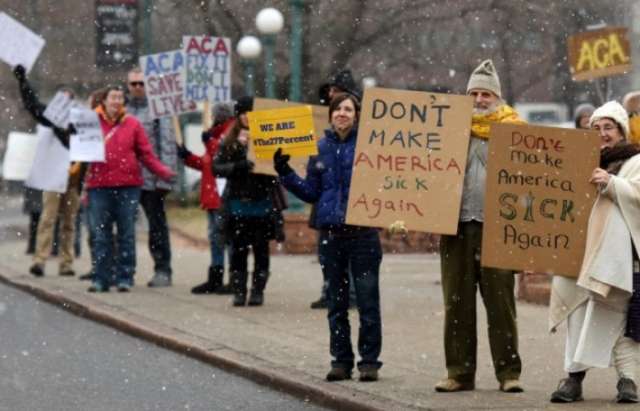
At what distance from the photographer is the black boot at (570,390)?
9.74 m

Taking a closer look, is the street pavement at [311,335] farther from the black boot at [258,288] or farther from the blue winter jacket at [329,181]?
the blue winter jacket at [329,181]

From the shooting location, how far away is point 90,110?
1748cm

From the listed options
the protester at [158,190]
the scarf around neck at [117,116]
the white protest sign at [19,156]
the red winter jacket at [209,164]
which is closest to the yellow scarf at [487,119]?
the red winter jacket at [209,164]

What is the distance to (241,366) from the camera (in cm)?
1158

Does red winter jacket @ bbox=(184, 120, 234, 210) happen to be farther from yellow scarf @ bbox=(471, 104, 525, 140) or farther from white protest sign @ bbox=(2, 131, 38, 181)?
yellow scarf @ bbox=(471, 104, 525, 140)

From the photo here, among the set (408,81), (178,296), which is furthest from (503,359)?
(408,81)

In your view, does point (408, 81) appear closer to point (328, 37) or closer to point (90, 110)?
point (328, 37)

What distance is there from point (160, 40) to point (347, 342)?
2646 centimetres

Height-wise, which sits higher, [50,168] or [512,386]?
[50,168]

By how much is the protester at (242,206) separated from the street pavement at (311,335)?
343 millimetres

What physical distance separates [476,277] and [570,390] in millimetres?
896

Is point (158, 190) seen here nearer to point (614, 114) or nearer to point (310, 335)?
point (310, 335)

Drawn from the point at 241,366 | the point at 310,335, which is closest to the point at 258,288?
the point at 310,335

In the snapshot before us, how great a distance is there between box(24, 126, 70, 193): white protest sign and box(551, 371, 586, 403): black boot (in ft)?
32.7
